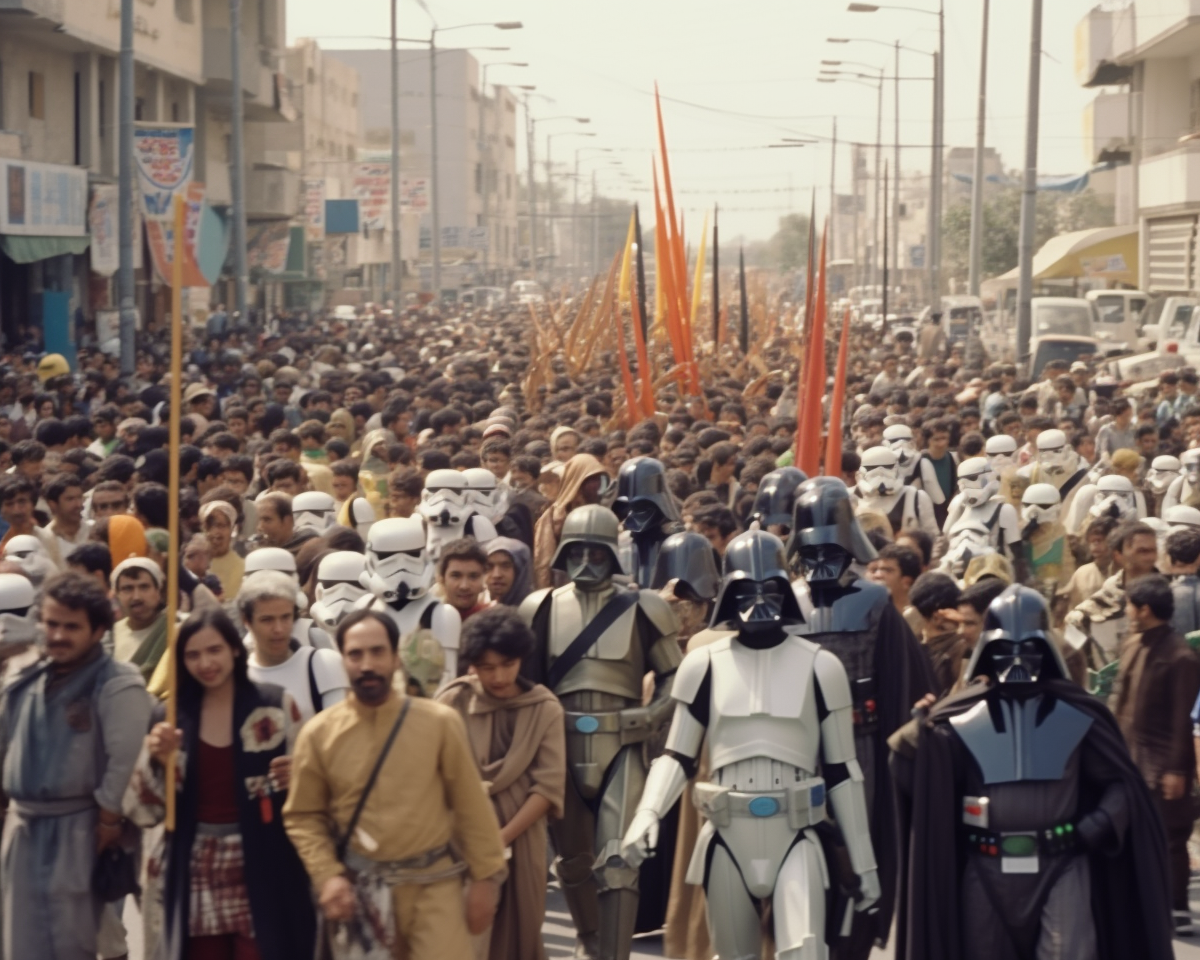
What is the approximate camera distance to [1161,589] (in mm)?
8023

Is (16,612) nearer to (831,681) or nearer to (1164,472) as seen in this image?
(831,681)

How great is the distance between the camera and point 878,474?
39.3ft

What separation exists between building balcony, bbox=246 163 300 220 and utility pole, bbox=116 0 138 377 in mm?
24516

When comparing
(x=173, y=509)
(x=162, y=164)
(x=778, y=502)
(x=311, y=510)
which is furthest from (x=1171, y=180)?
(x=173, y=509)

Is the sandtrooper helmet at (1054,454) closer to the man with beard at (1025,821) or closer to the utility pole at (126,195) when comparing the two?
the man with beard at (1025,821)

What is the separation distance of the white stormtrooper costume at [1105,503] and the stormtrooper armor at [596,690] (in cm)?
388

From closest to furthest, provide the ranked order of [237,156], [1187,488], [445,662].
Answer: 1. [445,662]
2. [1187,488]
3. [237,156]

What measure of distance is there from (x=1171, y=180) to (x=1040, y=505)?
29.0 metres

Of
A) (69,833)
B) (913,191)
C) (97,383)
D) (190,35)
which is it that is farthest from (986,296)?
(913,191)

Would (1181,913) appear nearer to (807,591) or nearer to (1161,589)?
(1161,589)

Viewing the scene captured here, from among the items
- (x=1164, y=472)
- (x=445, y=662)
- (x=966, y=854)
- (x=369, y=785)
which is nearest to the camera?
(x=369, y=785)

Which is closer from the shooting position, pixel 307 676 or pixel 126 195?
pixel 307 676

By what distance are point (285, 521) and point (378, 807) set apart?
4.73 m

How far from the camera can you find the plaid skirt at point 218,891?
595cm
